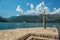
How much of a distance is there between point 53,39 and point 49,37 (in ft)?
2.00

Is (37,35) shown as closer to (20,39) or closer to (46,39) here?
(46,39)

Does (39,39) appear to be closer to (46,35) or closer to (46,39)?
(46,39)

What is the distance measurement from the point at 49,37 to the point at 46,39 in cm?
74

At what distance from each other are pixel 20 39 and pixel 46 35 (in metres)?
2.56

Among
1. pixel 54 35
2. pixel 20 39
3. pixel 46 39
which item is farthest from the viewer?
pixel 54 35

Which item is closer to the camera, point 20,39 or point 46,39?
point 20,39

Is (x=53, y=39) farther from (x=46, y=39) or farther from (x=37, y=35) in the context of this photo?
(x=37, y=35)

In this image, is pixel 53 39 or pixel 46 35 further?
pixel 46 35

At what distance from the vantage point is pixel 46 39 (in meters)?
7.23

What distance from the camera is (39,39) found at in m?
7.29

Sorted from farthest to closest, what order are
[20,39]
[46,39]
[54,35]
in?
[54,35], [46,39], [20,39]

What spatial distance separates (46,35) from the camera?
26.2ft

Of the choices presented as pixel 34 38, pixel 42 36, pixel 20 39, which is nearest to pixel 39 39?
pixel 34 38

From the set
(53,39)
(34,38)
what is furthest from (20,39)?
(53,39)
